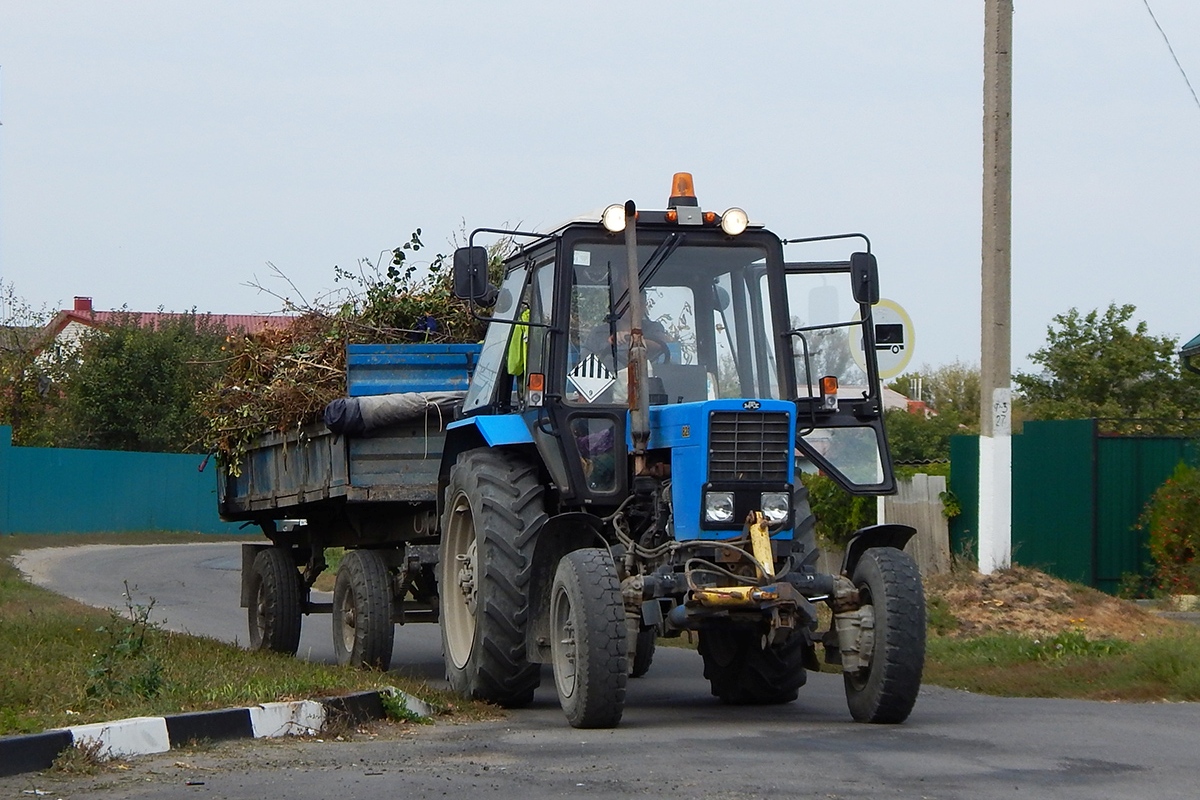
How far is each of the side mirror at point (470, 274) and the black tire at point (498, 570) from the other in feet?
3.39

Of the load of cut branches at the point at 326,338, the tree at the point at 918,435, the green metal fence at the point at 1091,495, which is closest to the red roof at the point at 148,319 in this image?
the load of cut branches at the point at 326,338

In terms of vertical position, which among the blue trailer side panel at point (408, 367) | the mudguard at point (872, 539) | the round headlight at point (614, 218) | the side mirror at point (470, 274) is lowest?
the mudguard at point (872, 539)

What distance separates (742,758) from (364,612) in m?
4.60

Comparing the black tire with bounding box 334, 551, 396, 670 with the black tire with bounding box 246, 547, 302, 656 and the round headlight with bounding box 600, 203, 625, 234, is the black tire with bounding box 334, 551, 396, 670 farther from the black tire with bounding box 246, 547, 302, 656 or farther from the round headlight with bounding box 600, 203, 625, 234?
the round headlight with bounding box 600, 203, 625, 234

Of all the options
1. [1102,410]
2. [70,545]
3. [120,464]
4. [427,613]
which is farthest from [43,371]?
[427,613]

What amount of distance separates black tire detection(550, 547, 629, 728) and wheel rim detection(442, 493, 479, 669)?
4.60 feet

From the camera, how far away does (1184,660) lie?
1017 centimetres

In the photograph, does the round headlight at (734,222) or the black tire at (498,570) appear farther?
the round headlight at (734,222)

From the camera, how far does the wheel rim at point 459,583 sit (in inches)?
373

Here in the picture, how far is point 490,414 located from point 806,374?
2.06m

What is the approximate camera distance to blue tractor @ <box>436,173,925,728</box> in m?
7.99

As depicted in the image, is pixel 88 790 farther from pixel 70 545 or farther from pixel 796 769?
pixel 70 545

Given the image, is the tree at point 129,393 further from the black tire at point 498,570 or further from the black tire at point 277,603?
the black tire at point 498,570

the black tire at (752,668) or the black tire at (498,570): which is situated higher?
Result: the black tire at (498,570)
